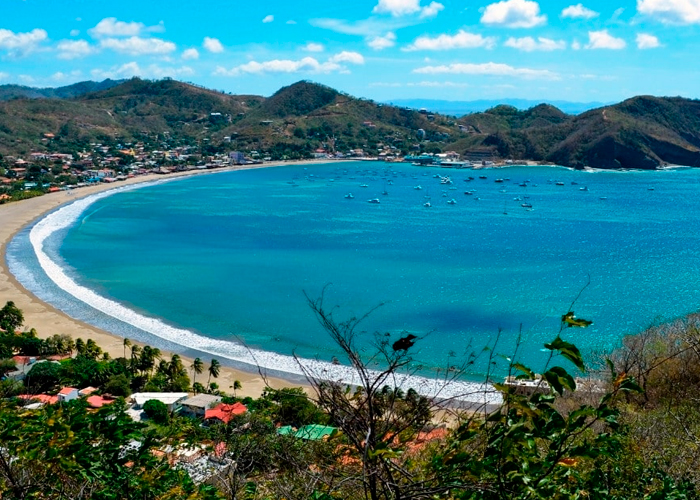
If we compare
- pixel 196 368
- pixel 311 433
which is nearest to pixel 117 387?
pixel 196 368

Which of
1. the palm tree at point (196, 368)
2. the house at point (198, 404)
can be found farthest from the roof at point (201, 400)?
the palm tree at point (196, 368)

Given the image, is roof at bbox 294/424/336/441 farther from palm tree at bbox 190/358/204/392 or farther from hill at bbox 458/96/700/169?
hill at bbox 458/96/700/169

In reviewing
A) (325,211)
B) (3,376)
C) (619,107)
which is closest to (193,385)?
(3,376)

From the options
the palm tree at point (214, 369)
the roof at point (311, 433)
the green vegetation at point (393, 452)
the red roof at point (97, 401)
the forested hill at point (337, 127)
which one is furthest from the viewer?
the forested hill at point (337, 127)

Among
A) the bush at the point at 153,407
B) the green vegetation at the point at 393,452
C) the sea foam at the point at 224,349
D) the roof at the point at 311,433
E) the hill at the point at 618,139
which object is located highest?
the hill at the point at 618,139

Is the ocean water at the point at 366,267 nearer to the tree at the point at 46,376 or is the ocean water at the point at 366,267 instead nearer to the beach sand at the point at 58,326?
the beach sand at the point at 58,326

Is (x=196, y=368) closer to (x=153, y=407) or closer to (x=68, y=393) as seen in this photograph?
(x=68, y=393)

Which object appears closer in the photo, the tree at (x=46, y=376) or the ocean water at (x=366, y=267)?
the tree at (x=46, y=376)

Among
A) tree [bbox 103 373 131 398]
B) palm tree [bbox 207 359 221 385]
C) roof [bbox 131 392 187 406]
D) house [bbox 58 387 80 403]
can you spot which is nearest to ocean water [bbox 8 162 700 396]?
palm tree [bbox 207 359 221 385]

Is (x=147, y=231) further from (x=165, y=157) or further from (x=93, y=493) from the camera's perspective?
(x=165, y=157)
